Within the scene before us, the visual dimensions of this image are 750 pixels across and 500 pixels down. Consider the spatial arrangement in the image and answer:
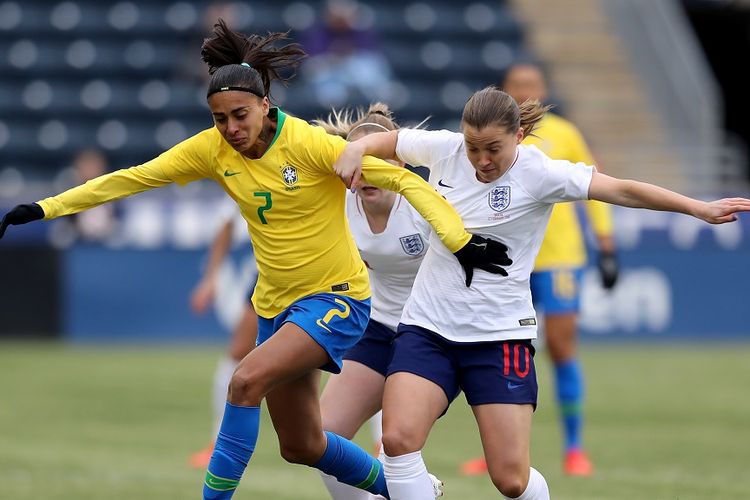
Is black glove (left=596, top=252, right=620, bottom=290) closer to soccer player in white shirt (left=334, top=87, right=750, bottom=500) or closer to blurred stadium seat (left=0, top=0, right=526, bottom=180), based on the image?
soccer player in white shirt (left=334, top=87, right=750, bottom=500)

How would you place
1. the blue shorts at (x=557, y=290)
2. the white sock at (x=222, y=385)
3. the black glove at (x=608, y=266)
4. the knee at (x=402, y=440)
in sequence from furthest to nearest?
the black glove at (x=608, y=266) < the white sock at (x=222, y=385) < the blue shorts at (x=557, y=290) < the knee at (x=402, y=440)

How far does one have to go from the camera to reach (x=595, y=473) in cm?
858

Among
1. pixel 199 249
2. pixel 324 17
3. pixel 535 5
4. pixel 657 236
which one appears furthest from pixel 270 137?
pixel 535 5

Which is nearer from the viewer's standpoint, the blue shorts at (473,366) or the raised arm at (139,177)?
the blue shorts at (473,366)

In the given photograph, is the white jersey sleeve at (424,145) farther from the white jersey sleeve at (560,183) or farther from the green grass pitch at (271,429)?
the green grass pitch at (271,429)

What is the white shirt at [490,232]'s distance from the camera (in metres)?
5.99

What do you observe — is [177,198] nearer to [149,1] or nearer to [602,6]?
[149,1]

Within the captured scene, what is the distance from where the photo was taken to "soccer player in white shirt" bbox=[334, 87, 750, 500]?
5.82 meters

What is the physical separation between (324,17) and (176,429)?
11159 mm

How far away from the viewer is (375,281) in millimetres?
6902

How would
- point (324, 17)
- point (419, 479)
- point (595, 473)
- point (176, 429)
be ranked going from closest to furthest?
point (419, 479) < point (595, 473) < point (176, 429) < point (324, 17)

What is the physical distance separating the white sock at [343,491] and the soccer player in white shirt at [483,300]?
2.23ft

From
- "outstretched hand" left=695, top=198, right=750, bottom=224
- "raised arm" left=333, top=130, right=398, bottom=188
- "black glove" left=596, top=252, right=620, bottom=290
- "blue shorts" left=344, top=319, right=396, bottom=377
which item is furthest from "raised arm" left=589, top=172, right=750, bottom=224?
"black glove" left=596, top=252, right=620, bottom=290

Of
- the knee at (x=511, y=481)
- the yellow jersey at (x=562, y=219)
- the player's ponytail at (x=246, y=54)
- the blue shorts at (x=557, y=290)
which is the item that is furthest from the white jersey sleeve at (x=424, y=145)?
the blue shorts at (x=557, y=290)
